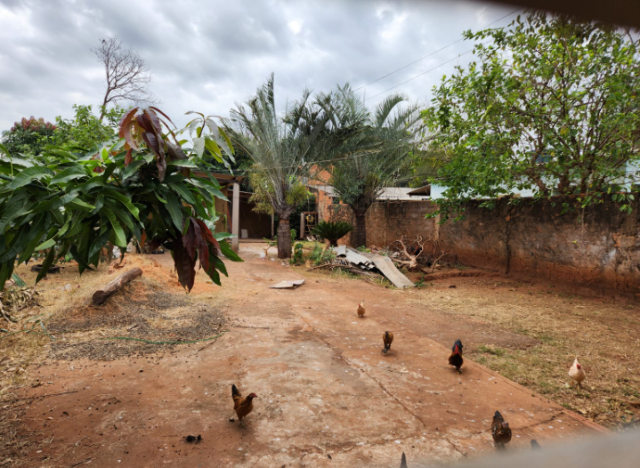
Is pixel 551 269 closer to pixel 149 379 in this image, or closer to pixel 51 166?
pixel 149 379

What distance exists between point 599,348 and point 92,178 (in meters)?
5.32

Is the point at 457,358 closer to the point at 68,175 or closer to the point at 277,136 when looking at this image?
the point at 68,175

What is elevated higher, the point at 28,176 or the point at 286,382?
the point at 28,176

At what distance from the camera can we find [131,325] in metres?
4.93

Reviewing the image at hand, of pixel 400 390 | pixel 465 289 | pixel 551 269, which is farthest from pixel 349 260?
pixel 400 390

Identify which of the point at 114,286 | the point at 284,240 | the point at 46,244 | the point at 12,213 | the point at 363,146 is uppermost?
the point at 363,146

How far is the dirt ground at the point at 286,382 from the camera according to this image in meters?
2.35

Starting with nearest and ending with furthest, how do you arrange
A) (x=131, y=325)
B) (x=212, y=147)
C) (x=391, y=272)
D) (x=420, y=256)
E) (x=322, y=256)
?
(x=212, y=147) → (x=131, y=325) → (x=391, y=272) → (x=322, y=256) → (x=420, y=256)

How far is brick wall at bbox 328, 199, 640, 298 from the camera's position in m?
6.37

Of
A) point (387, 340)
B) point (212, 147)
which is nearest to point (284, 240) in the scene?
point (387, 340)

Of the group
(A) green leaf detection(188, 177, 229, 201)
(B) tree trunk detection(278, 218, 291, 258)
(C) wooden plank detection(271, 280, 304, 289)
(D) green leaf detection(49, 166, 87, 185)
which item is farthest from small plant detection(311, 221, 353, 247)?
(D) green leaf detection(49, 166, 87, 185)

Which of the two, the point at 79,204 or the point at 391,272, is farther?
the point at 391,272

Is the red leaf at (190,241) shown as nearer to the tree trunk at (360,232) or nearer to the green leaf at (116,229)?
the green leaf at (116,229)

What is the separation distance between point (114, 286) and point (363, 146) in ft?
27.2
